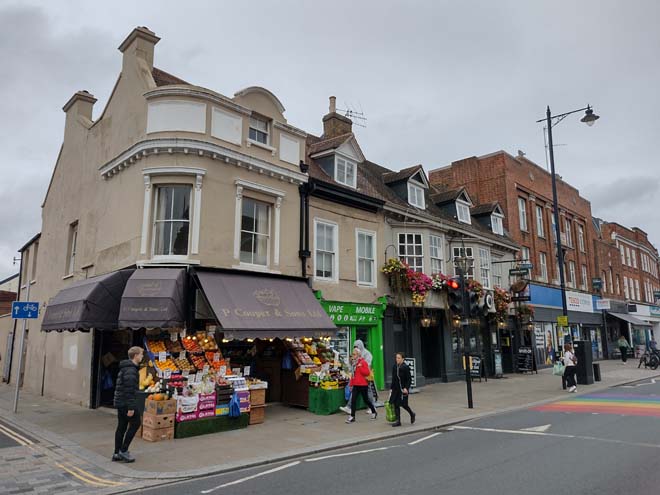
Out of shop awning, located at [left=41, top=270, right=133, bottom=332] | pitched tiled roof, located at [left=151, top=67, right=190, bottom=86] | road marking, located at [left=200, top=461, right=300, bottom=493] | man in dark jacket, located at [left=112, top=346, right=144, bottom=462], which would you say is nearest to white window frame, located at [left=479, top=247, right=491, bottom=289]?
pitched tiled roof, located at [left=151, top=67, right=190, bottom=86]

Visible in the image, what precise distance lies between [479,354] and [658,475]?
16452mm

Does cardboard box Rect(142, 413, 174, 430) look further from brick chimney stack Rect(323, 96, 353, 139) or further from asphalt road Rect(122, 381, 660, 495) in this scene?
brick chimney stack Rect(323, 96, 353, 139)

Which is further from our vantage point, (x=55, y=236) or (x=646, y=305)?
(x=646, y=305)

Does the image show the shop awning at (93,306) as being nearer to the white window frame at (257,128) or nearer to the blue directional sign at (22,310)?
the blue directional sign at (22,310)

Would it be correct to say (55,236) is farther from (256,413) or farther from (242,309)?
(256,413)

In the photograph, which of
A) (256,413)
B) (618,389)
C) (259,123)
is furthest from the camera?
(618,389)

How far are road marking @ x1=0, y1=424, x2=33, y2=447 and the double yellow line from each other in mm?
2195

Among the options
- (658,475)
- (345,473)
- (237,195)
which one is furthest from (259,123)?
(658,475)

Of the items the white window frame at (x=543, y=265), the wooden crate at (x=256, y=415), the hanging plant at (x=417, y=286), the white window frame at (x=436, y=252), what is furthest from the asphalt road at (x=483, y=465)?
the white window frame at (x=543, y=265)

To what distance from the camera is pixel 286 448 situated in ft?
29.9

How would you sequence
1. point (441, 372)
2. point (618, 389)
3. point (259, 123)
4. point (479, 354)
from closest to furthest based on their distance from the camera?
point (259, 123)
point (618, 389)
point (441, 372)
point (479, 354)

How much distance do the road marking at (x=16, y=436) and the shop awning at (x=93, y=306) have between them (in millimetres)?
2447

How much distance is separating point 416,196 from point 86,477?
17204 millimetres

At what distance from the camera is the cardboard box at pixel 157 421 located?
31.9 ft
